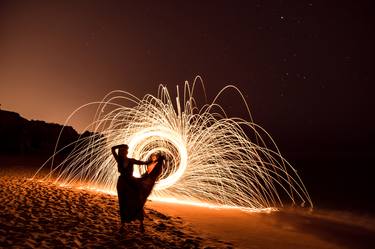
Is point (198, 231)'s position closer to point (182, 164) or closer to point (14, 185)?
point (182, 164)

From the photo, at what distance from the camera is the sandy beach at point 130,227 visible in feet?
23.4

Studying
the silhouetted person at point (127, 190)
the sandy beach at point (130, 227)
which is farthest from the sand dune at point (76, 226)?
the silhouetted person at point (127, 190)

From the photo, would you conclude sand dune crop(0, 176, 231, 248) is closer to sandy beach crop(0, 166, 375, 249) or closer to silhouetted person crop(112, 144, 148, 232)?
sandy beach crop(0, 166, 375, 249)

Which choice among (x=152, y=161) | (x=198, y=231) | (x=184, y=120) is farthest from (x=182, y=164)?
(x=152, y=161)

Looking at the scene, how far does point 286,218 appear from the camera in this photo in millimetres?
16359

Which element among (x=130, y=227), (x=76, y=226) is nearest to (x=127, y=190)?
(x=130, y=227)

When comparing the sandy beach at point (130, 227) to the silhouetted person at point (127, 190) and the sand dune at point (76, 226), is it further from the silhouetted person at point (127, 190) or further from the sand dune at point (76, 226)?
the silhouetted person at point (127, 190)

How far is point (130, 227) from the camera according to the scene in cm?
842

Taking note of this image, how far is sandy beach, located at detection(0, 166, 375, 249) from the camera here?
712cm

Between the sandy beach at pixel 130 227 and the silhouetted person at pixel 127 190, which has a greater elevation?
the silhouetted person at pixel 127 190

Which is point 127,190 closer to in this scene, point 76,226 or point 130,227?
point 130,227

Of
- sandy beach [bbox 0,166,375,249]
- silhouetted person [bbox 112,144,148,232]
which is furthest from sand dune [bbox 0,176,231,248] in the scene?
silhouetted person [bbox 112,144,148,232]

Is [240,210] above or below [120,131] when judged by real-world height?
below

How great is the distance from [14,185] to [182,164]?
568 cm
